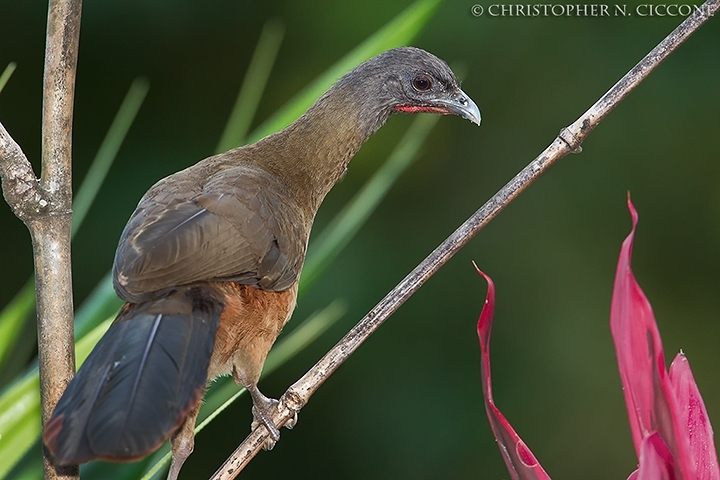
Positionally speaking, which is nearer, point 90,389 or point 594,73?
point 90,389

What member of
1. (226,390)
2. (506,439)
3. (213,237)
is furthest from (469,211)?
(506,439)

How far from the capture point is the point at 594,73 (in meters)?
2.80

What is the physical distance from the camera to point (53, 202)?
3.26 ft

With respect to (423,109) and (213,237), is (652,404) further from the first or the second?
(423,109)

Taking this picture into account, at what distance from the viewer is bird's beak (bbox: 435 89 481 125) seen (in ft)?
5.48

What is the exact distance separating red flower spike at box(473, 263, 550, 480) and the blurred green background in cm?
181

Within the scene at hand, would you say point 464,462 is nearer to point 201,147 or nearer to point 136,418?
point 201,147

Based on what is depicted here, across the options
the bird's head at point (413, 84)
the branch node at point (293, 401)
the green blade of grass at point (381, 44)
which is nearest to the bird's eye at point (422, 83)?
the bird's head at point (413, 84)

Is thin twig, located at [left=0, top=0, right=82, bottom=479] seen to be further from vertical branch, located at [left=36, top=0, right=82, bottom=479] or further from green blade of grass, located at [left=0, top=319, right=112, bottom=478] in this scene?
green blade of grass, located at [left=0, top=319, right=112, bottom=478]

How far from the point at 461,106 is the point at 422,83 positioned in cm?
8

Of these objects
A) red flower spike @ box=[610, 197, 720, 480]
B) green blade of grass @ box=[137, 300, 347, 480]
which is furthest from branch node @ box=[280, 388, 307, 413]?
red flower spike @ box=[610, 197, 720, 480]

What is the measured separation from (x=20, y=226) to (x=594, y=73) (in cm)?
166

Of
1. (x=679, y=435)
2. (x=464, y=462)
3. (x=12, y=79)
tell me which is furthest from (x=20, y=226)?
(x=679, y=435)

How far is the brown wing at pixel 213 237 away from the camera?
119 centimetres
